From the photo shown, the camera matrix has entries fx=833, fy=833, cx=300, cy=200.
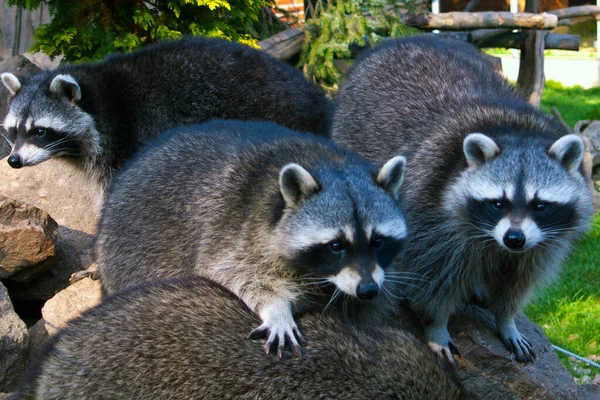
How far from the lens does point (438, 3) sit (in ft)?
54.1

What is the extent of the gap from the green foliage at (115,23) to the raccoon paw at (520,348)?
12.1 ft

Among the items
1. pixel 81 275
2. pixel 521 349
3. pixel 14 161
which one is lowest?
pixel 521 349

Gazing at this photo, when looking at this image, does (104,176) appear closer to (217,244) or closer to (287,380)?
(217,244)

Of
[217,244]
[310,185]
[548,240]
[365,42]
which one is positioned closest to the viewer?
[310,185]

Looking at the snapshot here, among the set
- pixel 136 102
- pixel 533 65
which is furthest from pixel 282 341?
pixel 533 65

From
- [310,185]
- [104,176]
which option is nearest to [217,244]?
[310,185]

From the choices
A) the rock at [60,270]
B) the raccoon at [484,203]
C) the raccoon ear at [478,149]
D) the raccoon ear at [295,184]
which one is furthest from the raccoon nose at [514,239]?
the rock at [60,270]

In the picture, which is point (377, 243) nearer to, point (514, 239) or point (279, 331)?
point (279, 331)

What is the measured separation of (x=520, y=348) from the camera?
184 inches

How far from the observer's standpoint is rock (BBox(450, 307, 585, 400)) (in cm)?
423

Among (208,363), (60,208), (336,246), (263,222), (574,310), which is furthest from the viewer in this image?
(574,310)

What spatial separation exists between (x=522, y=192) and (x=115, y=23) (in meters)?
4.29

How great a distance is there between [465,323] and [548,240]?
2.45ft

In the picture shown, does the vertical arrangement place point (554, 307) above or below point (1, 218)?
below
